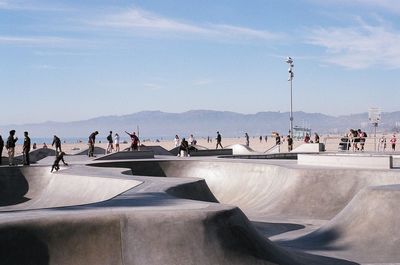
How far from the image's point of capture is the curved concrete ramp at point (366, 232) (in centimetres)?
1209

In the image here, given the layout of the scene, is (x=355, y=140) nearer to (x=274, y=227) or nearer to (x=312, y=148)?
(x=312, y=148)

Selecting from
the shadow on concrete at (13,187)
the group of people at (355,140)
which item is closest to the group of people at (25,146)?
the shadow on concrete at (13,187)

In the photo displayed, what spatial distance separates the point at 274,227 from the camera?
1667cm

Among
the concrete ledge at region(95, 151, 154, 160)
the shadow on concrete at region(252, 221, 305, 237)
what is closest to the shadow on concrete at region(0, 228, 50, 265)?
the shadow on concrete at region(252, 221, 305, 237)

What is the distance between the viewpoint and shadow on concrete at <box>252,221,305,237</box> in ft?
52.3

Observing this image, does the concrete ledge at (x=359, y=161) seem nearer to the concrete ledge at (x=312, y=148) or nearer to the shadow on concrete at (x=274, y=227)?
the shadow on concrete at (x=274, y=227)

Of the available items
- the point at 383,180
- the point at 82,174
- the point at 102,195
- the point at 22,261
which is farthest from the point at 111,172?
the point at 22,261

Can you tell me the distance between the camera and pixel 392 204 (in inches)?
503

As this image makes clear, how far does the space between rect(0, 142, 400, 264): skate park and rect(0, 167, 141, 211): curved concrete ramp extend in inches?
1.6

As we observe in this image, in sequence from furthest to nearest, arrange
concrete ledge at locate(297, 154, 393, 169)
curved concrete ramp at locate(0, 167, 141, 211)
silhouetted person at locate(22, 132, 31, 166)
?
silhouetted person at locate(22, 132, 31, 166)
concrete ledge at locate(297, 154, 393, 169)
curved concrete ramp at locate(0, 167, 141, 211)

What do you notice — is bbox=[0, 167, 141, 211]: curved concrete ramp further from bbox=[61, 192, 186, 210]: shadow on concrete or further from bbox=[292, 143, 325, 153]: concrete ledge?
bbox=[292, 143, 325, 153]: concrete ledge

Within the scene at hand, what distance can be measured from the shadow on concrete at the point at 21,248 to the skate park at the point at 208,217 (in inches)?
0.6

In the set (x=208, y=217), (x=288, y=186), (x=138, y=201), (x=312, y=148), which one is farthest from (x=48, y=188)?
(x=312, y=148)

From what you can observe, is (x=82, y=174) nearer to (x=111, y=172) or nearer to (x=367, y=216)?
(x=111, y=172)
